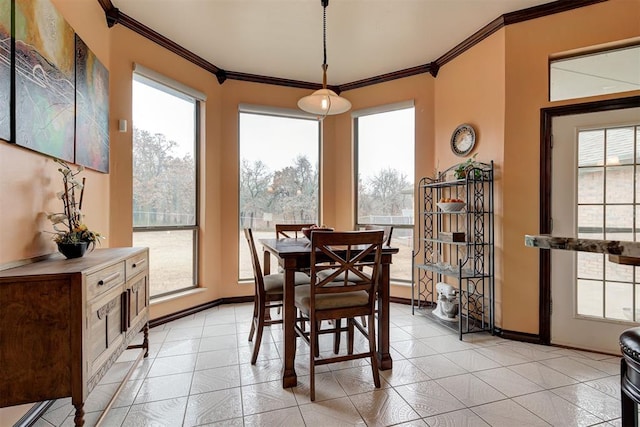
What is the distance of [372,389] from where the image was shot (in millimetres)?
1976

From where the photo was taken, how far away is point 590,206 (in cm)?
252

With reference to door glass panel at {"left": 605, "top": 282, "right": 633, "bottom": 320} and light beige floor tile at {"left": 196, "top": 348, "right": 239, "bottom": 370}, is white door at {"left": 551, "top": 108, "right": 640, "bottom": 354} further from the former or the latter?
light beige floor tile at {"left": 196, "top": 348, "right": 239, "bottom": 370}

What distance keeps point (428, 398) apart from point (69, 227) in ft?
7.91

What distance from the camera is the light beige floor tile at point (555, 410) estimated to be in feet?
5.46

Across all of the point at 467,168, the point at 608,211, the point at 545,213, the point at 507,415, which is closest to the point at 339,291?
the point at 507,415

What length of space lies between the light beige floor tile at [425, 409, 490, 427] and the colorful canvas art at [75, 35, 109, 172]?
279cm

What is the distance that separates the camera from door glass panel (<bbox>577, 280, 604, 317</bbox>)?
2.50m

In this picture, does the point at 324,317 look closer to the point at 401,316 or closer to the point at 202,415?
the point at 202,415

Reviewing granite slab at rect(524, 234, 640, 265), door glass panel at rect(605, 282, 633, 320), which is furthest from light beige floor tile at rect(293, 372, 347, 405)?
door glass panel at rect(605, 282, 633, 320)

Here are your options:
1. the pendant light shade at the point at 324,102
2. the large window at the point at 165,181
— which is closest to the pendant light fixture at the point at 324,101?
the pendant light shade at the point at 324,102

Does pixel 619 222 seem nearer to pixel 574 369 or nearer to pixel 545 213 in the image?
pixel 545 213

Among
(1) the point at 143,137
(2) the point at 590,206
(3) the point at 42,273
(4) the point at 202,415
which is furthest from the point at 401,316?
(1) the point at 143,137

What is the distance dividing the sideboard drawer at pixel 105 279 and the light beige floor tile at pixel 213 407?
848mm

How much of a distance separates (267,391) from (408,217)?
2646 mm
